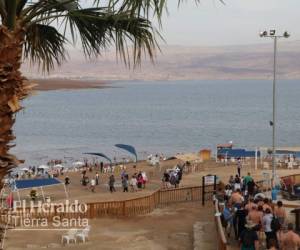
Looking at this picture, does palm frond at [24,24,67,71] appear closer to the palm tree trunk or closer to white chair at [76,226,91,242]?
the palm tree trunk

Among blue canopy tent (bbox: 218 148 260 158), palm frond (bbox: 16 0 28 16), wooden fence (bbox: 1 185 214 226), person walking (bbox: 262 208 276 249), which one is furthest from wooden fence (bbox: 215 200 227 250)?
blue canopy tent (bbox: 218 148 260 158)

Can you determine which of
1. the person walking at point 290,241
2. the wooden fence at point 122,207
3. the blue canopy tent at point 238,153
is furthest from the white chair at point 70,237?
the blue canopy tent at point 238,153

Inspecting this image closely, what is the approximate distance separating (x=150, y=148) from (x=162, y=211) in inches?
2292

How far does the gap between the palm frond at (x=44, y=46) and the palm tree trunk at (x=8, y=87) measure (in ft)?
4.33

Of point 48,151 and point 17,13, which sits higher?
point 17,13

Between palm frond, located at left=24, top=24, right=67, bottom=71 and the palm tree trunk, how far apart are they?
1320mm

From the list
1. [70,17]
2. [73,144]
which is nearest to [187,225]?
[70,17]

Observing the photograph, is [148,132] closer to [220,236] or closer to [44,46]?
[220,236]

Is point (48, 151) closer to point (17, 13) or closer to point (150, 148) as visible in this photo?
point (150, 148)

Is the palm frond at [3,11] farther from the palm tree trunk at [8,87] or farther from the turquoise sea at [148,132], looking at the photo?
the turquoise sea at [148,132]

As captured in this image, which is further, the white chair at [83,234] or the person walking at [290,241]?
the white chair at [83,234]

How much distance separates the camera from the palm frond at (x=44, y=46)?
22.2 ft

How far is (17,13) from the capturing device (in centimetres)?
553

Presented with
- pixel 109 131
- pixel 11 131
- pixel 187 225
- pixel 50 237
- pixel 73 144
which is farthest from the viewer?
pixel 109 131
